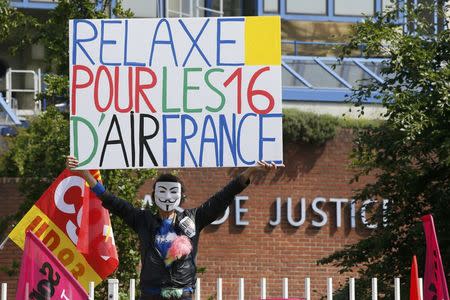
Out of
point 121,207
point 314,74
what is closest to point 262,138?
point 121,207

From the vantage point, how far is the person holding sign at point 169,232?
9.31m

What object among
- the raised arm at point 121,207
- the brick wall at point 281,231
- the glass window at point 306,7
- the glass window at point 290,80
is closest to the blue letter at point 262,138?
the raised arm at point 121,207

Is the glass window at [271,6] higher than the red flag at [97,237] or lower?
higher

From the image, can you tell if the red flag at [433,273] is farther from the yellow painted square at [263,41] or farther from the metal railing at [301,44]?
the metal railing at [301,44]

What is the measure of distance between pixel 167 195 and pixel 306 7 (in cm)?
1893

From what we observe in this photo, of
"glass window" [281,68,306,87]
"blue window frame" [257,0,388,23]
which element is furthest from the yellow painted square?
"blue window frame" [257,0,388,23]

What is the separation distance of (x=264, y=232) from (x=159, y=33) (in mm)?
13505

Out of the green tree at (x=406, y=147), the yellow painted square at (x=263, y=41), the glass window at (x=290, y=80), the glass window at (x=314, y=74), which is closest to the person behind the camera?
the yellow painted square at (x=263, y=41)

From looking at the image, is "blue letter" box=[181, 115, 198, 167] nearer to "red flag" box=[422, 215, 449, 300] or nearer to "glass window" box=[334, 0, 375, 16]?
"red flag" box=[422, 215, 449, 300]

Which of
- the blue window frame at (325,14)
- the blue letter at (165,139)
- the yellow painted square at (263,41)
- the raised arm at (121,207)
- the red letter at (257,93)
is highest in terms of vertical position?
the blue window frame at (325,14)

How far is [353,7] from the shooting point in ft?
92.3

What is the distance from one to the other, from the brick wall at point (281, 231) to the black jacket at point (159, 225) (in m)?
13.4

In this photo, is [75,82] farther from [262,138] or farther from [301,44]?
[301,44]

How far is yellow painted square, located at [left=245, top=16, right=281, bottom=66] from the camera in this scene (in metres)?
10.2
